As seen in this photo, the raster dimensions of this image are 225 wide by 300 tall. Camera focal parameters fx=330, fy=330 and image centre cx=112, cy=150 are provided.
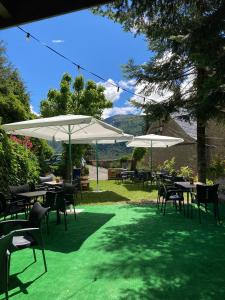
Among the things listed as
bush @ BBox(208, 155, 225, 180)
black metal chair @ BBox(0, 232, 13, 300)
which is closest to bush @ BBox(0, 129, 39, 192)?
black metal chair @ BBox(0, 232, 13, 300)

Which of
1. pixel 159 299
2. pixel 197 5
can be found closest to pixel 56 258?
pixel 159 299

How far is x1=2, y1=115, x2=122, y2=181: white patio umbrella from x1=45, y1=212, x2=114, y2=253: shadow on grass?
6.26 feet

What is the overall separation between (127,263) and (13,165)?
20.7 feet

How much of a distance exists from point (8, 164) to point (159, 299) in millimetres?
7419

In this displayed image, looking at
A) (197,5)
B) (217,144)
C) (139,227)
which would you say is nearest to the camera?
(197,5)

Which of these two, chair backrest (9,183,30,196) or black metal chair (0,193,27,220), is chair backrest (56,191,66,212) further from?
chair backrest (9,183,30,196)

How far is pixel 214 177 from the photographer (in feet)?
44.0

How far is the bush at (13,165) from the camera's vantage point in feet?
32.3

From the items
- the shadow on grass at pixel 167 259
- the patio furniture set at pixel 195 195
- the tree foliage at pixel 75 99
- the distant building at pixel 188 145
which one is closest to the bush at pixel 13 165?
the shadow on grass at pixel 167 259

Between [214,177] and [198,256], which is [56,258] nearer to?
[198,256]

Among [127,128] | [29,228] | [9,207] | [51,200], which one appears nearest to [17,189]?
[9,207]

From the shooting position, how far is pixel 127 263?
197 inches

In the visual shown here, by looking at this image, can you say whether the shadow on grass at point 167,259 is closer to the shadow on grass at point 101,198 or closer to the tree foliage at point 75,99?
the shadow on grass at point 101,198

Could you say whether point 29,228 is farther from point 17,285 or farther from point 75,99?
point 75,99
